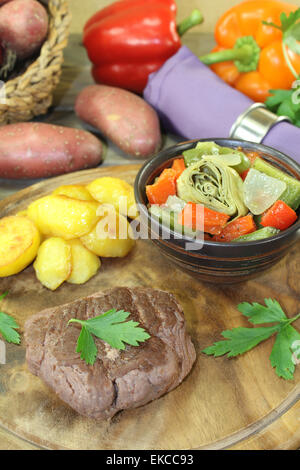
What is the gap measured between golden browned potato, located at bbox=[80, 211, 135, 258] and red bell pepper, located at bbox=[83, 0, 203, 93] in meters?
1.49

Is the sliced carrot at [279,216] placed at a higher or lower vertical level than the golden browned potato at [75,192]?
higher

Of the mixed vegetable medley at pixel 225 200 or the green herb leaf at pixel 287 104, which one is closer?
the mixed vegetable medley at pixel 225 200

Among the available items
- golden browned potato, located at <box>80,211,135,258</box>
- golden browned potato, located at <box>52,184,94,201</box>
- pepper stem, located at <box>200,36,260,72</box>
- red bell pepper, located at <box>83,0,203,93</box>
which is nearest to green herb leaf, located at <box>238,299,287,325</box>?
golden browned potato, located at <box>80,211,135,258</box>

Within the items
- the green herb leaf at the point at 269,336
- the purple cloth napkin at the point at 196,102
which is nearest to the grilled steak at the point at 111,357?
the green herb leaf at the point at 269,336

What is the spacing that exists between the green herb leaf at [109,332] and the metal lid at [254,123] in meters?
1.28

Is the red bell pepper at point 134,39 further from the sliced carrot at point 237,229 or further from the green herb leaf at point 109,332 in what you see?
the green herb leaf at point 109,332

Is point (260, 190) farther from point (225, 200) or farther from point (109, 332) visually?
point (109, 332)

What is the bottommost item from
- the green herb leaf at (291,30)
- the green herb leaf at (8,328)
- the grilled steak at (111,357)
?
the green herb leaf at (8,328)

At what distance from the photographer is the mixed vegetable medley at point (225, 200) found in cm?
161

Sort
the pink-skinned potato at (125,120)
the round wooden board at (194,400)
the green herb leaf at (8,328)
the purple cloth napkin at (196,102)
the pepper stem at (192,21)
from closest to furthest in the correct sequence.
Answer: the round wooden board at (194,400)
the green herb leaf at (8,328)
the purple cloth napkin at (196,102)
the pink-skinned potato at (125,120)
the pepper stem at (192,21)

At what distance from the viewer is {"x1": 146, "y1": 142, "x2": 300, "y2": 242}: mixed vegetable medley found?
1.61m

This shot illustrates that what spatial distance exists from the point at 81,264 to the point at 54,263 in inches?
4.5
